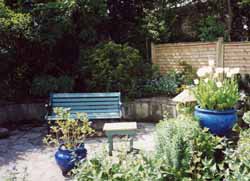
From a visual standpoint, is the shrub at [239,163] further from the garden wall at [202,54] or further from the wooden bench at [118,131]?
the garden wall at [202,54]

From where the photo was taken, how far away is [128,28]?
28.8ft

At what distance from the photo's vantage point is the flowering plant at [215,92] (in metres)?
3.72

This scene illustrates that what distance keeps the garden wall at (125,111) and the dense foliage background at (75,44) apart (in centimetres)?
32

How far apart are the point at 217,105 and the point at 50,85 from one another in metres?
4.33

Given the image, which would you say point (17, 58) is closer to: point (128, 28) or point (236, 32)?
point (128, 28)

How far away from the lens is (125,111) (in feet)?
23.7

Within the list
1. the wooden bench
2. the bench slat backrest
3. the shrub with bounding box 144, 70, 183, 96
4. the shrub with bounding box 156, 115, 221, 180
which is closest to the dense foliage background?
the shrub with bounding box 144, 70, 183, 96

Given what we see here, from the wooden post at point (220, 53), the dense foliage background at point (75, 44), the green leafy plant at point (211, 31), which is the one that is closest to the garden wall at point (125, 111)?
the dense foliage background at point (75, 44)

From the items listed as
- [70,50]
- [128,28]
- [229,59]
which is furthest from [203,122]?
[128,28]

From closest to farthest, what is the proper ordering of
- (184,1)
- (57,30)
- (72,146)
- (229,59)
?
(72,146), (57,30), (229,59), (184,1)

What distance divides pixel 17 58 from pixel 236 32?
22.4ft

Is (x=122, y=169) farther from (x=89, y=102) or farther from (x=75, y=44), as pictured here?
(x=75, y=44)

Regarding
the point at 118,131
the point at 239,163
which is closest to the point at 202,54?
the point at 118,131

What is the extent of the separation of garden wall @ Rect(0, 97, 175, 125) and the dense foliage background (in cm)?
32
